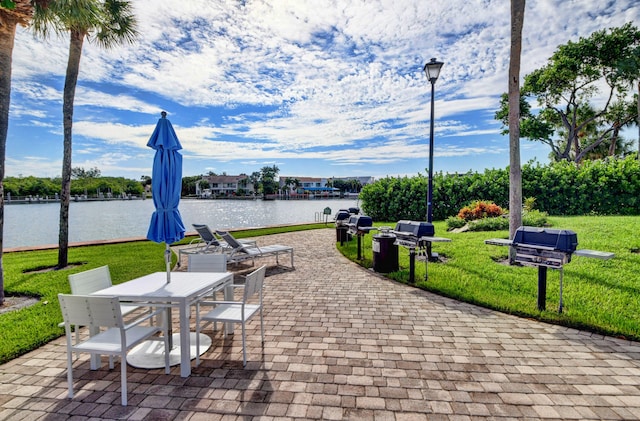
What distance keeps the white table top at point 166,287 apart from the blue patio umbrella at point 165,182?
0.63 ft

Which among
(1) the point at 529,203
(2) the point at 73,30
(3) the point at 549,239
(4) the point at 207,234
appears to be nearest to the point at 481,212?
(1) the point at 529,203

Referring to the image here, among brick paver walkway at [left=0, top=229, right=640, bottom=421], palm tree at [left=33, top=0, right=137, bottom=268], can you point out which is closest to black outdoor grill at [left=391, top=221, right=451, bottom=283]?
brick paver walkway at [left=0, top=229, right=640, bottom=421]

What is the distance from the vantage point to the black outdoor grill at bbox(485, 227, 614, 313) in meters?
4.27

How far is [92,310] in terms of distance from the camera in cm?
267

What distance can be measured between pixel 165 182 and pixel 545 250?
199 inches

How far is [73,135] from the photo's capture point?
7992 mm

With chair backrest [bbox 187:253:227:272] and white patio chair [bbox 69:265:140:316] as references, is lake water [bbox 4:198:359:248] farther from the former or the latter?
white patio chair [bbox 69:265:140:316]

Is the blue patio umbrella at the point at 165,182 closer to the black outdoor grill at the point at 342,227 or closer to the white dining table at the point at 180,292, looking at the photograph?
the white dining table at the point at 180,292

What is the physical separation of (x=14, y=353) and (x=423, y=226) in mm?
6293

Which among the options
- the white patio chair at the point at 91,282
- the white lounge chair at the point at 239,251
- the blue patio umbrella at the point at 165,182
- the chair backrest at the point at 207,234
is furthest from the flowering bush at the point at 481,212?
the white patio chair at the point at 91,282

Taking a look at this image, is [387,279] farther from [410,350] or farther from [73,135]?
[73,135]

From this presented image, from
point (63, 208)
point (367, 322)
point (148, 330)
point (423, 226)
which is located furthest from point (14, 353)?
point (423, 226)

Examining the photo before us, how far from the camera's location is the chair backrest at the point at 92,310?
8.59 ft

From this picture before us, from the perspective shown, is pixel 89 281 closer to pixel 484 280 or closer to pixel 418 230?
pixel 418 230
